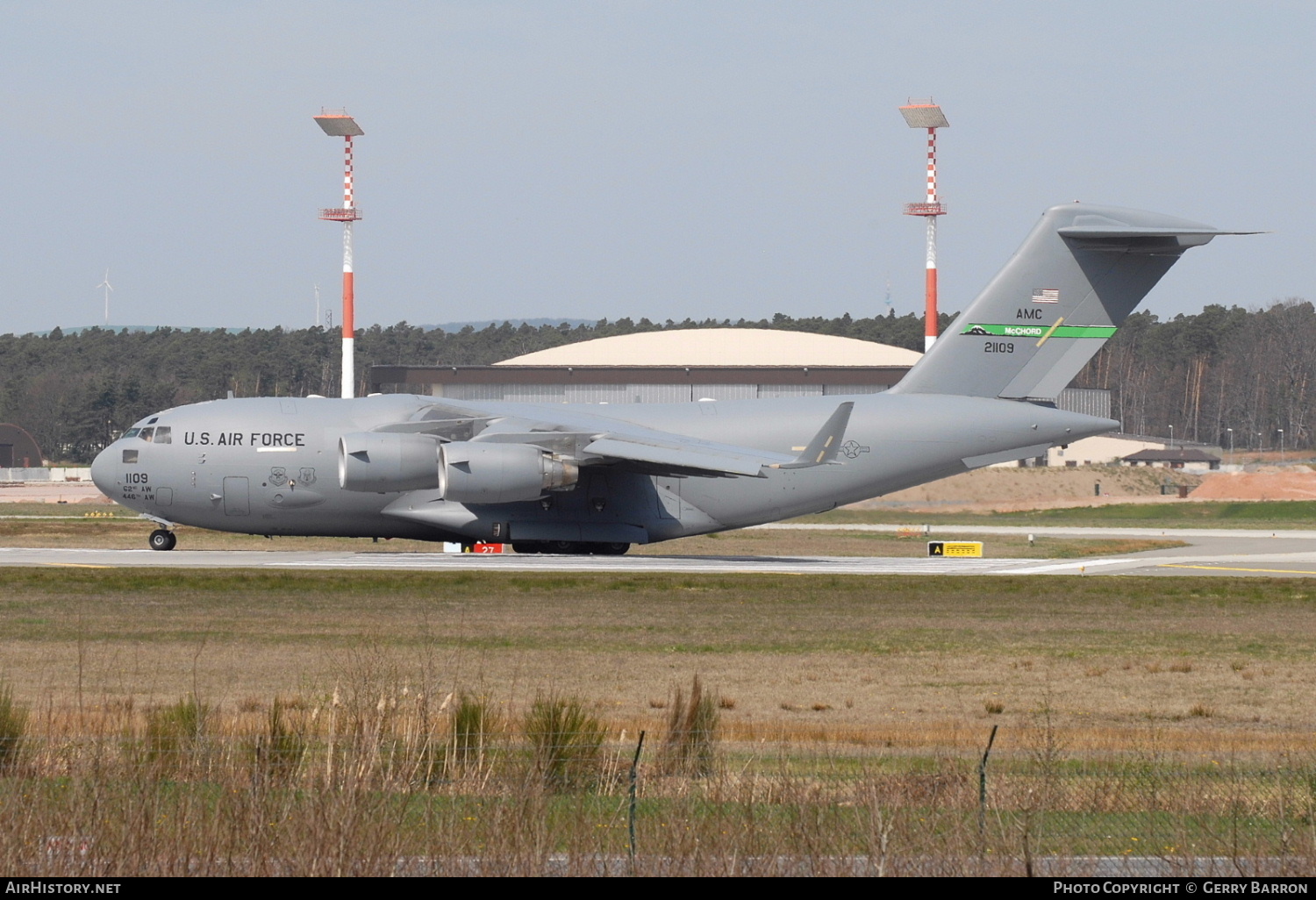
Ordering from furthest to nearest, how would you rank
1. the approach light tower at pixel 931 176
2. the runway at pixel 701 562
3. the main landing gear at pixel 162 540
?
the approach light tower at pixel 931 176
the main landing gear at pixel 162 540
the runway at pixel 701 562

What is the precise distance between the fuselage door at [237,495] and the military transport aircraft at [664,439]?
27 mm

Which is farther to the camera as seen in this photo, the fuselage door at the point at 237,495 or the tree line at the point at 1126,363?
the tree line at the point at 1126,363

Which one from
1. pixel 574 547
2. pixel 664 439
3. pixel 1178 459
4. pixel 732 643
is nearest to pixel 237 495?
pixel 574 547

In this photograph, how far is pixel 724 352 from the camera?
8481 cm

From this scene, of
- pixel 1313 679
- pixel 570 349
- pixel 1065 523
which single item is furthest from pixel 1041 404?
pixel 570 349

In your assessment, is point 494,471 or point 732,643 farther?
point 494,471

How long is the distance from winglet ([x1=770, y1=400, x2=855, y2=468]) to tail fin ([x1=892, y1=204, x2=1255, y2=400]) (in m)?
4.18

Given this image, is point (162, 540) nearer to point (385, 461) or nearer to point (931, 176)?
point (385, 461)

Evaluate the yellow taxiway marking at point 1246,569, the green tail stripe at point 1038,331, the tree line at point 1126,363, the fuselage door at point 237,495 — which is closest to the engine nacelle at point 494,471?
the fuselage door at point 237,495

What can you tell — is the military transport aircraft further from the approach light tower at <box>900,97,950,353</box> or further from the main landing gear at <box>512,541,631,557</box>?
the approach light tower at <box>900,97,950,353</box>

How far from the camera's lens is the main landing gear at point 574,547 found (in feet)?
97.3

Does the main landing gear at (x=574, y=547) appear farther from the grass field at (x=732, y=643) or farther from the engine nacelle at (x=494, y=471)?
the grass field at (x=732, y=643)

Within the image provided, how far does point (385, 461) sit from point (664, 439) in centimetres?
525

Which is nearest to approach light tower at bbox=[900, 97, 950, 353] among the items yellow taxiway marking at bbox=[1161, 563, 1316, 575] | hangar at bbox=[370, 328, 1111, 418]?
hangar at bbox=[370, 328, 1111, 418]
